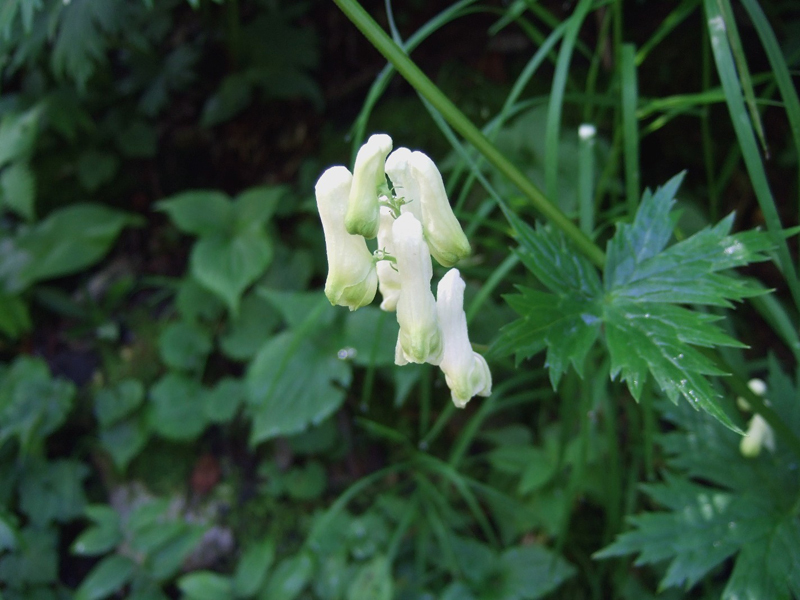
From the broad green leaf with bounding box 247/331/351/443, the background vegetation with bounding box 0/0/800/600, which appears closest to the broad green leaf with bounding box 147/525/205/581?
the background vegetation with bounding box 0/0/800/600

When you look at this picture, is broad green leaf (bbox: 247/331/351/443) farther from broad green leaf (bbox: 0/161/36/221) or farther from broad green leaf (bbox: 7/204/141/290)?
broad green leaf (bbox: 0/161/36/221)

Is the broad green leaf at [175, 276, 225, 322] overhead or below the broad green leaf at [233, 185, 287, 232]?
below

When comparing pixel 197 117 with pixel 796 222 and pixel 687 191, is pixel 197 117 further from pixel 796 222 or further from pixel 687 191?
pixel 796 222

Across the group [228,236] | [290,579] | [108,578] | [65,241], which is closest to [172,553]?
[108,578]

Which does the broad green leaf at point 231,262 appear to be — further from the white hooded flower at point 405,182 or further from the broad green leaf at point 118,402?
the white hooded flower at point 405,182

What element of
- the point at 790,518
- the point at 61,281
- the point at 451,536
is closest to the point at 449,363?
the point at 790,518

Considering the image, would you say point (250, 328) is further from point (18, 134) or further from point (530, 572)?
point (530, 572)

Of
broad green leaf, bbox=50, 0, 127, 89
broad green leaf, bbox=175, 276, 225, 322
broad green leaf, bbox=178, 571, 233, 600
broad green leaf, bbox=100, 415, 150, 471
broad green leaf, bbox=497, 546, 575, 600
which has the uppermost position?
broad green leaf, bbox=50, 0, 127, 89
